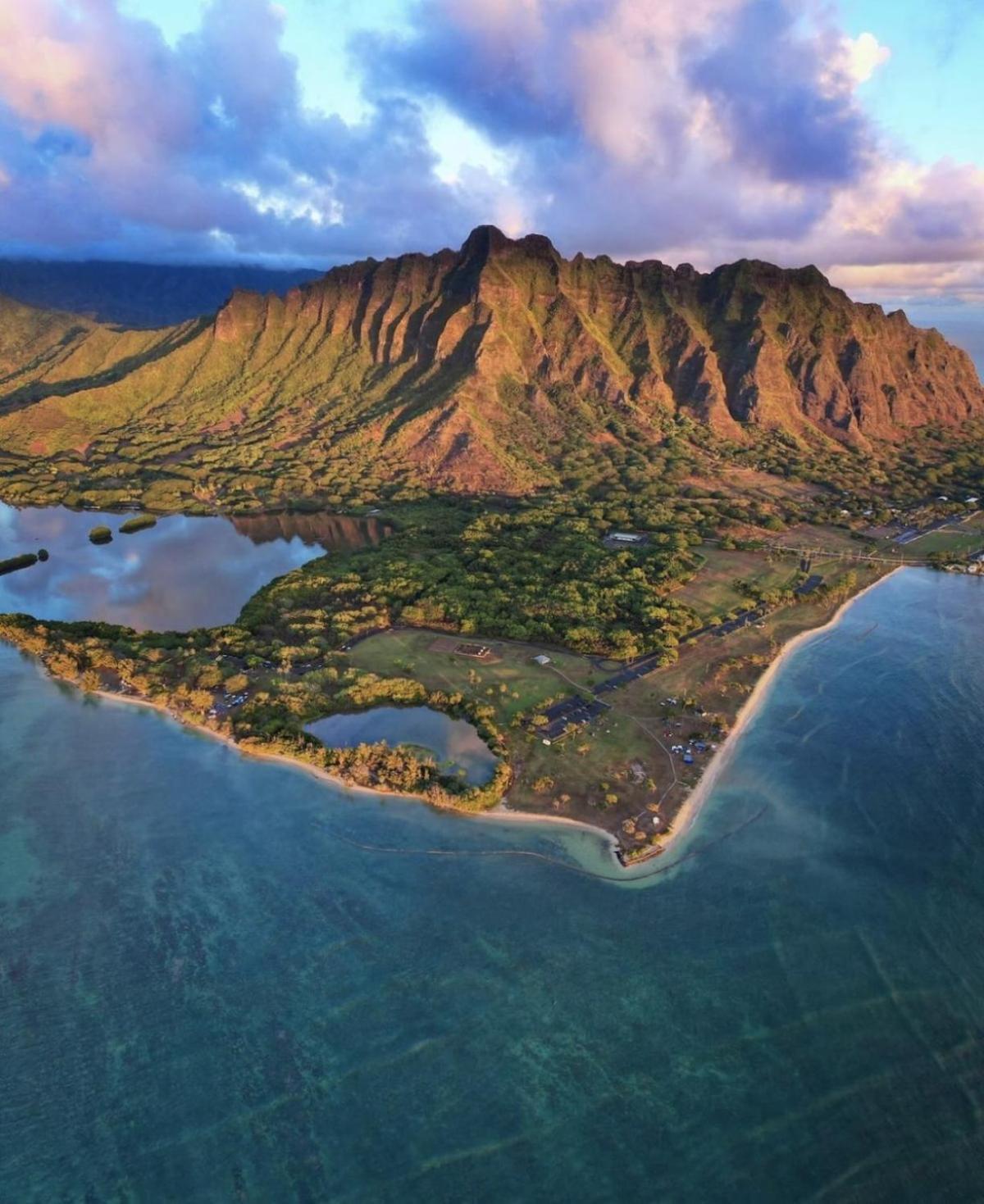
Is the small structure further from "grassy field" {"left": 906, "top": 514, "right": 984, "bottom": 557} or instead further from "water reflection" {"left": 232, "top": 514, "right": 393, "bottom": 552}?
"grassy field" {"left": 906, "top": 514, "right": 984, "bottom": 557}

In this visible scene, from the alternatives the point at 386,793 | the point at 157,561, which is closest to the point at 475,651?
the point at 386,793

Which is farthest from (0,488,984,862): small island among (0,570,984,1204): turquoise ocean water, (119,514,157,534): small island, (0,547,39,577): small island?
(119,514,157,534): small island

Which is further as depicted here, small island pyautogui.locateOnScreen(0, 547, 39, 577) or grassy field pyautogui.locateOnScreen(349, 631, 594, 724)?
small island pyautogui.locateOnScreen(0, 547, 39, 577)

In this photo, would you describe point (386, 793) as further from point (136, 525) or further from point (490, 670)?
point (136, 525)

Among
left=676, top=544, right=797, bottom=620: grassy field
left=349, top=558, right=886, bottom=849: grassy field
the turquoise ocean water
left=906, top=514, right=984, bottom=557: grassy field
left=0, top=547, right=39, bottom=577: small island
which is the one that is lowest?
the turquoise ocean water

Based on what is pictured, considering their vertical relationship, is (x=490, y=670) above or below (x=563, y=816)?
above

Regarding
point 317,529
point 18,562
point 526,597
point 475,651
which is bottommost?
point 18,562

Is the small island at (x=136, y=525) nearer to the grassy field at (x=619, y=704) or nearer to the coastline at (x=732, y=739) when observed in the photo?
the grassy field at (x=619, y=704)

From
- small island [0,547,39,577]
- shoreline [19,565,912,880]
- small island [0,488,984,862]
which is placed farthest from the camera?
small island [0,547,39,577]
